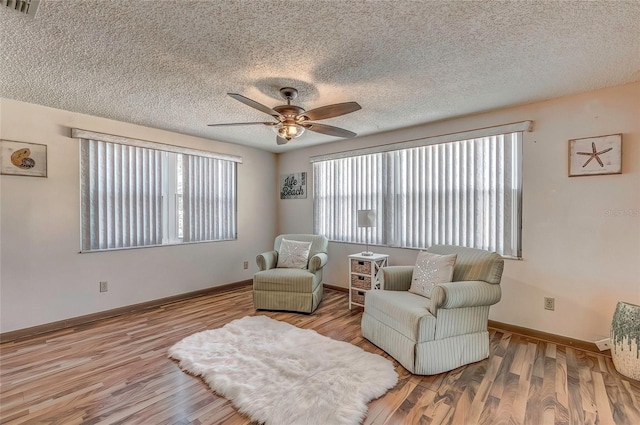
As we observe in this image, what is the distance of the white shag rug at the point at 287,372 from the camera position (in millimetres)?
1766

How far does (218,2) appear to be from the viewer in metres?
1.50

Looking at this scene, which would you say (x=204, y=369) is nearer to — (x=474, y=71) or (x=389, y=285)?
(x=389, y=285)

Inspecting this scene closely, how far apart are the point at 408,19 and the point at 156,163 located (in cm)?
360

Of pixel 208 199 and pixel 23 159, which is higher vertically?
pixel 23 159

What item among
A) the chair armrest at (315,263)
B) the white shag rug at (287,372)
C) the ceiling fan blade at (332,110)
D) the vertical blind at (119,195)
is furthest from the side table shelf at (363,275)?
the vertical blind at (119,195)

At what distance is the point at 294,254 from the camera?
3.96m

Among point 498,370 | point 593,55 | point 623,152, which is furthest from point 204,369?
point 623,152

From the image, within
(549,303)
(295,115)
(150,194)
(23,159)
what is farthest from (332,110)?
(23,159)

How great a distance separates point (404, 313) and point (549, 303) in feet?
5.51

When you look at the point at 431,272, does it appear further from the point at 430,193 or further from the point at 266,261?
the point at 266,261

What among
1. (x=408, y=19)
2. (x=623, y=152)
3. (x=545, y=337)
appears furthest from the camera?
(x=545, y=337)

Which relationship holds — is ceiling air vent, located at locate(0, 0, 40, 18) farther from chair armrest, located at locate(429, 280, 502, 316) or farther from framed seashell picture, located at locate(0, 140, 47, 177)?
chair armrest, located at locate(429, 280, 502, 316)

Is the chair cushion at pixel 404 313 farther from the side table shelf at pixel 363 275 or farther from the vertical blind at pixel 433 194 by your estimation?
the vertical blind at pixel 433 194

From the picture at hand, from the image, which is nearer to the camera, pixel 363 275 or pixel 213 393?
pixel 213 393
